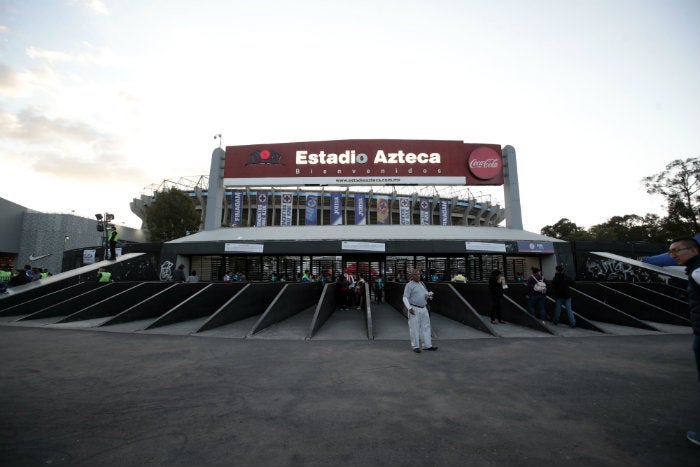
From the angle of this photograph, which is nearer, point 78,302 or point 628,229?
point 78,302

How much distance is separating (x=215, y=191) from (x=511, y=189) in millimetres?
21444

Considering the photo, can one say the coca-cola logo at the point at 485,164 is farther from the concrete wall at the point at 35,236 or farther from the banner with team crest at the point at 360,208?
the concrete wall at the point at 35,236

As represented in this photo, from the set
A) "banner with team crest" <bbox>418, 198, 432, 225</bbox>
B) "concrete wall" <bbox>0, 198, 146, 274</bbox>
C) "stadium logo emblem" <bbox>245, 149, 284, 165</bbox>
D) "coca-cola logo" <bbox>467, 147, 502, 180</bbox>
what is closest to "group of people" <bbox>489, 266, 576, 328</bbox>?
"coca-cola logo" <bbox>467, 147, 502, 180</bbox>

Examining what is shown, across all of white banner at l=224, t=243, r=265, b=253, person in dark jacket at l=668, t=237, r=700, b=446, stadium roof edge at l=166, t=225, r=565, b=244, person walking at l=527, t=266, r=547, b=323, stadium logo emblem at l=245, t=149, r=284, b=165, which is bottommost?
person walking at l=527, t=266, r=547, b=323

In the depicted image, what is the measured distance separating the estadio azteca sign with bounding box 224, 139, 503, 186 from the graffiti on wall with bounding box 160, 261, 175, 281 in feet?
22.9

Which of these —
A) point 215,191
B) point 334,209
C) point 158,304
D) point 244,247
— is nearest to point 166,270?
point 244,247

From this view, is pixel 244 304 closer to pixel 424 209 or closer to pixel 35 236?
pixel 424 209

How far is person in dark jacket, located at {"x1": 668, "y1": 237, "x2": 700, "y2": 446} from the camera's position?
2957 millimetres

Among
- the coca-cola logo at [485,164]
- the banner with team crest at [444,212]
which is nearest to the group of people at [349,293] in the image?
the coca-cola logo at [485,164]

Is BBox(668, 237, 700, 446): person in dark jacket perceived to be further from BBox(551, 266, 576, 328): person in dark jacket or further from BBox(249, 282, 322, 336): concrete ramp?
BBox(249, 282, 322, 336): concrete ramp

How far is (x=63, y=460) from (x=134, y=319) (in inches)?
361

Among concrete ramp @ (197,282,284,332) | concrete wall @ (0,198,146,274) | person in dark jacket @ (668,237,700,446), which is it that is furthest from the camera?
concrete wall @ (0,198,146,274)

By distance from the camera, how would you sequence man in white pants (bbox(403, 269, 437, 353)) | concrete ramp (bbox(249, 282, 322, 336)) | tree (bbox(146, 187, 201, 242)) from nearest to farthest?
man in white pants (bbox(403, 269, 437, 353)) < concrete ramp (bbox(249, 282, 322, 336)) < tree (bbox(146, 187, 201, 242))

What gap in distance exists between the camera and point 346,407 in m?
3.67
